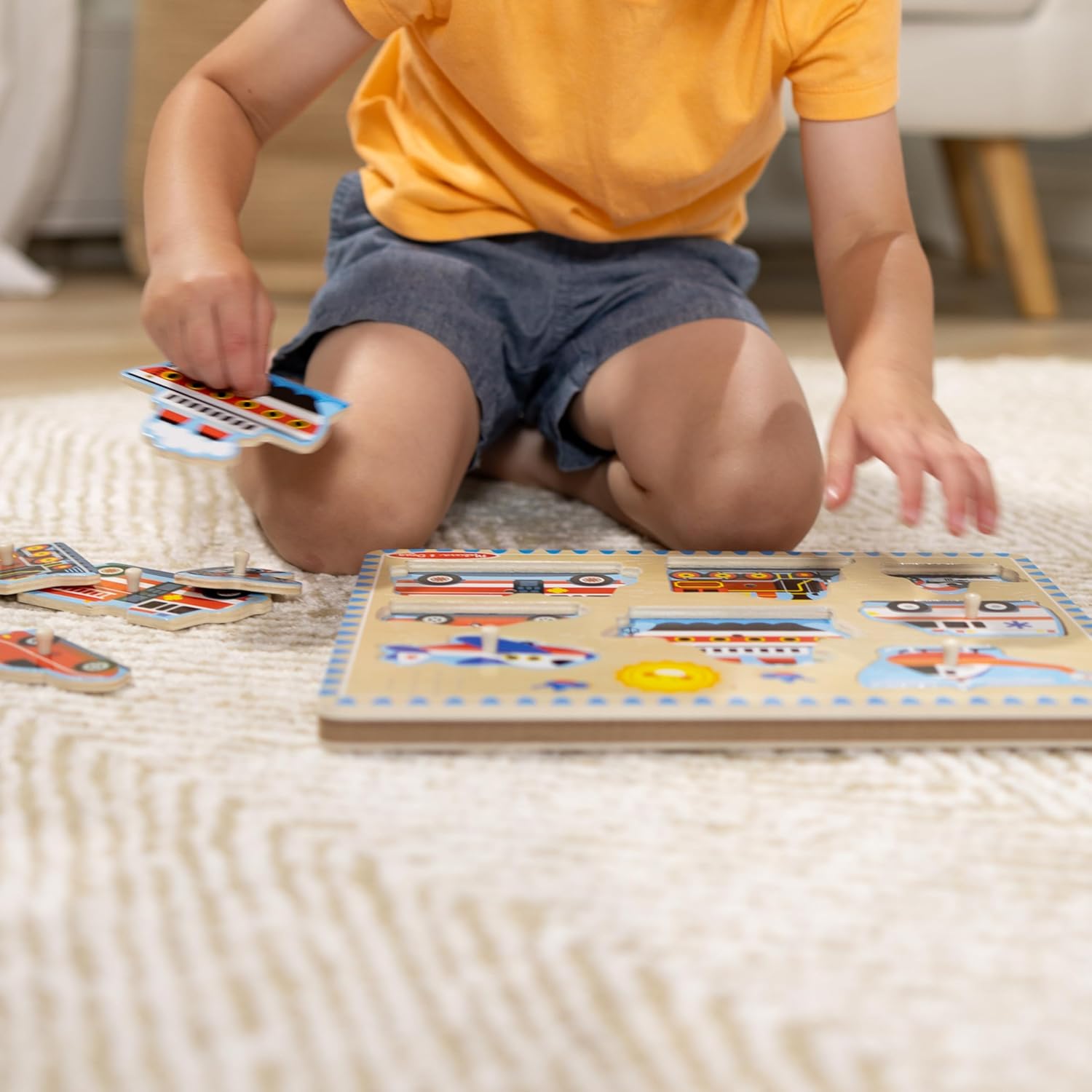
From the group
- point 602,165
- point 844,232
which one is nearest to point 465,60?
point 602,165

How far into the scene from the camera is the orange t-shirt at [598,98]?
2.31ft

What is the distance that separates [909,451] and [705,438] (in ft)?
0.55

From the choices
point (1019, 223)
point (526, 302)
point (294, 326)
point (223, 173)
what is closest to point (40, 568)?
point (223, 173)

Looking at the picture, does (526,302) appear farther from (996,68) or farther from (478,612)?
(996,68)

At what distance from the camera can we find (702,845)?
417 mm

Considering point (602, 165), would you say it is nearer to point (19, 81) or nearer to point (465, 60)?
point (465, 60)

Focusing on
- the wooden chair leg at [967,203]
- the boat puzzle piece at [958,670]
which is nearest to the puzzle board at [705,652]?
the boat puzzle piece at [958,670]

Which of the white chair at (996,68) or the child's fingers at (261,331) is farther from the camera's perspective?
the white chair at (996,68)

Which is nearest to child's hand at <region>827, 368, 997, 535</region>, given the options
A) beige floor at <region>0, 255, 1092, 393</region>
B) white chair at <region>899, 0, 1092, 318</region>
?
beige floor at <region>0, 255, 1092, 393</region>

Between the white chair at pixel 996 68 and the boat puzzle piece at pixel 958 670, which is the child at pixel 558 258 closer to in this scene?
the boat puzzle piece at pixel 958 670

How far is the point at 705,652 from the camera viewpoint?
519 mm

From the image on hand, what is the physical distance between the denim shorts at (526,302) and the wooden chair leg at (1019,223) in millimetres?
932

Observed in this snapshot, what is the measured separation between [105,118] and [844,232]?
1.49 meters

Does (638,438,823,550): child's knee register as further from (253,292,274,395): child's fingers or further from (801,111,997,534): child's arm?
(253,292,274,395): child's fingers
